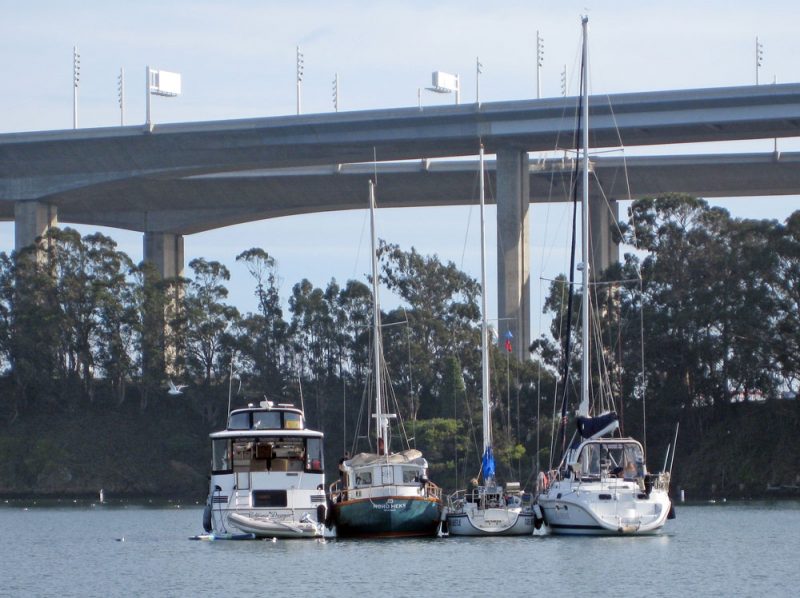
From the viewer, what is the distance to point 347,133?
90688mm

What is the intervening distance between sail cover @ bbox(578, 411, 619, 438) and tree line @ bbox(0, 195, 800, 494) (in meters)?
29.2

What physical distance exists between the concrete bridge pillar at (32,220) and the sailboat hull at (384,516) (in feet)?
171

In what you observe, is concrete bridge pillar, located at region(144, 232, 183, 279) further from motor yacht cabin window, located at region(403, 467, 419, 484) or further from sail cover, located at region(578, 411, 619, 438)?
sail cover, located at region(578, 411, 619, 438)

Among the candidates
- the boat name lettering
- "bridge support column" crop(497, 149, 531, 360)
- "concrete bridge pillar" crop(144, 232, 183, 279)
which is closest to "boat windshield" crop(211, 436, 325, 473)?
the boat name lettering

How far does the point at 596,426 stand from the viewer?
55.2 meters

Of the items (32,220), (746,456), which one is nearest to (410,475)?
(746,456)

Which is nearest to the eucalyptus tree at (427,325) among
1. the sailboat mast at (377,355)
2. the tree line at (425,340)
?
the tree line at (425,340)

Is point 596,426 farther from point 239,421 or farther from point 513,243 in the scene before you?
point 513,243

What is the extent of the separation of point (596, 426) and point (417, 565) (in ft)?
32.6

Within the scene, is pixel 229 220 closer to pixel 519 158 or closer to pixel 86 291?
pixel 86 291

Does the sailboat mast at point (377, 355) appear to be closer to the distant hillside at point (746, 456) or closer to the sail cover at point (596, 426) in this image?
the sail cover at point (596, 426)

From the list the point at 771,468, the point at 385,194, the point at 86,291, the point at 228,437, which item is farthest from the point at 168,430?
the point at 228,437

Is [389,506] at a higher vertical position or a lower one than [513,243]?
lower

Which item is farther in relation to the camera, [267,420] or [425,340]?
[425,340]
